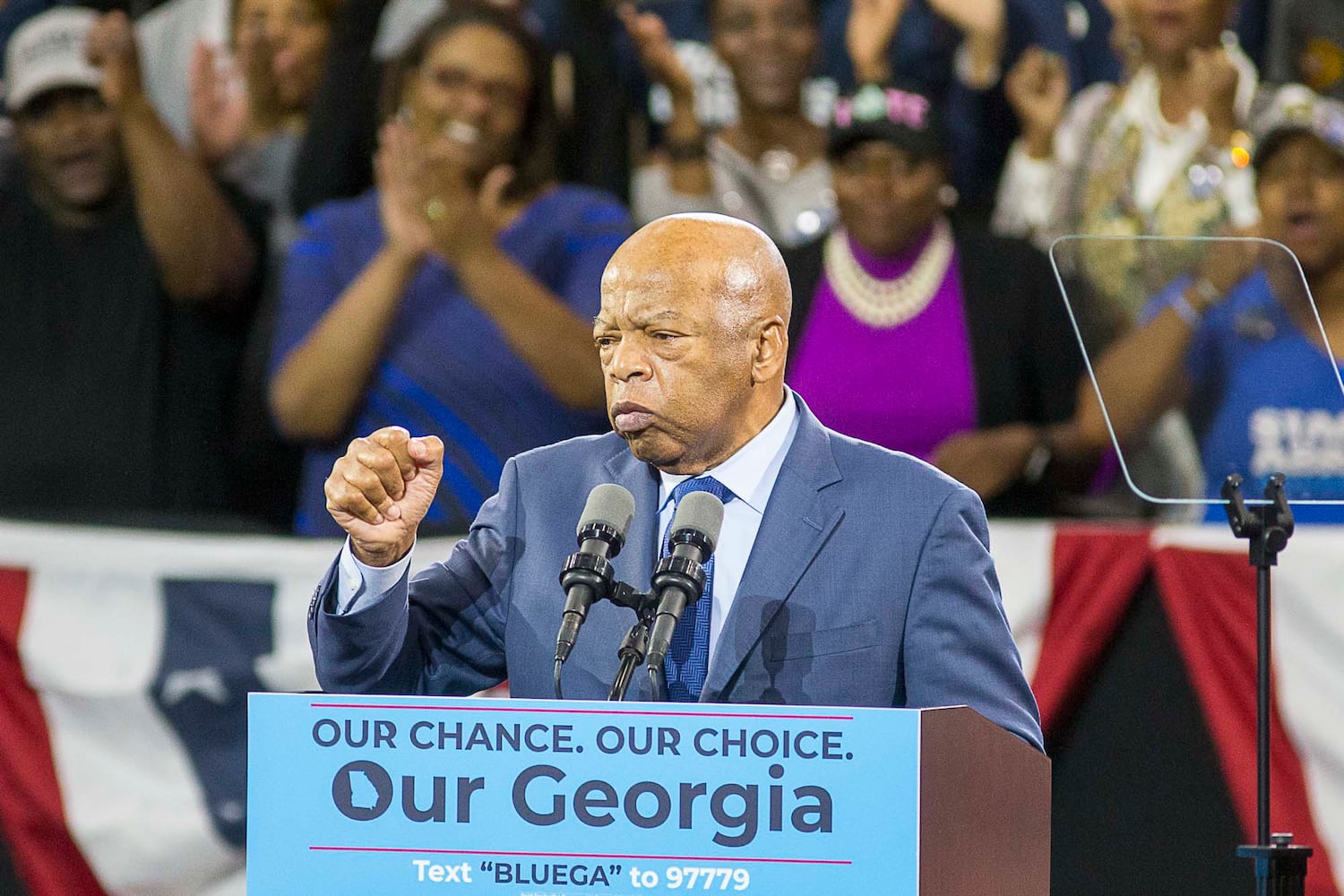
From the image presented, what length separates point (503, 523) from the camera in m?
2.13

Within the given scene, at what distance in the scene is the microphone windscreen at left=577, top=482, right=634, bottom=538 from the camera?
1731mm

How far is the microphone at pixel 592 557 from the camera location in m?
1.66

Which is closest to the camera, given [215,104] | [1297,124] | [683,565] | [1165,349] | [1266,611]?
[683,565]

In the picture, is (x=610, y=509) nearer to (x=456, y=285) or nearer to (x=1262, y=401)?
(x=1262, y=401)

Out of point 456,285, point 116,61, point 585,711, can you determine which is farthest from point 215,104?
point 585,711

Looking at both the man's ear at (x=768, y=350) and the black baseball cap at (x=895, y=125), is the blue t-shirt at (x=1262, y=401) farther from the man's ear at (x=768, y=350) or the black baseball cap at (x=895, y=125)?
the man's ear at (x=768, y=350)

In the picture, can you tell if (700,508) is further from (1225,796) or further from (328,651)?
(1225,796)

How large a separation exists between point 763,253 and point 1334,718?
81.1 inches

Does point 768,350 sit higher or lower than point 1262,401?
lower

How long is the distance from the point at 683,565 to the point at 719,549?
0.36 metres

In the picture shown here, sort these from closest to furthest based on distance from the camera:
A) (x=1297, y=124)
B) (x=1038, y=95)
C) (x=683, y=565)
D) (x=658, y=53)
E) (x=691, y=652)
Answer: (x=683, y=565)
(x=691, y=652)
(x=1297, y=124)
(x=1038, y=95)
(x=658, y=53)

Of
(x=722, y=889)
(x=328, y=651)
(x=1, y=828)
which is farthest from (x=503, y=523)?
(x=1, y=828)

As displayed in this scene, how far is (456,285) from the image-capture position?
4.05 m

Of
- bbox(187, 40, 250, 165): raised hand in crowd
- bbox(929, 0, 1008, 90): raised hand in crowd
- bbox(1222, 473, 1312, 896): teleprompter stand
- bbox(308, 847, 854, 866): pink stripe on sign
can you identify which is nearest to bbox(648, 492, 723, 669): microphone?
bbox(308, 847, 854, 866): pink stripe on sign
